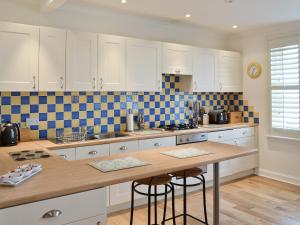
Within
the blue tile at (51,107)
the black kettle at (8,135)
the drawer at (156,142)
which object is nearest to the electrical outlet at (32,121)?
the blue tile at (51,107)

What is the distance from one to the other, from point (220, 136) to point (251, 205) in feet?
3.70

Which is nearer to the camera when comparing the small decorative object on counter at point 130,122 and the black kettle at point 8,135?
the black kettle at point 8,135

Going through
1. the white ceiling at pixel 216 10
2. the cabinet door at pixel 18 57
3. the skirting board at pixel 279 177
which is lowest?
the skirting board at pixel 279 177

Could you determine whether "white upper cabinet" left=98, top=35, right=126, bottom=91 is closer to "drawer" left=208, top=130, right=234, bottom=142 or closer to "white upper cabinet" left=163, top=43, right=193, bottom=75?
"white upper cabinet" left=163, top=43, right=193, bottom=75

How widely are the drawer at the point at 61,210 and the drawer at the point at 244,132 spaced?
319 centimetres

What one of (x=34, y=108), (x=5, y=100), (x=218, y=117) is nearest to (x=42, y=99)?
(x=34, y=108)

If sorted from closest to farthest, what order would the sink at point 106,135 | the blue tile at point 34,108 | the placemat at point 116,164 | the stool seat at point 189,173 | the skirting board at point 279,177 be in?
the placemat at point 116,164
the stool seat at point 189,173
the blue tile at point 34,108
the sink at point 106,135
the skirting board at point 279,177

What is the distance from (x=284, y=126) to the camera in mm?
4238

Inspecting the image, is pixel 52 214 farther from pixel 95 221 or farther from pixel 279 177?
pixel 279 177

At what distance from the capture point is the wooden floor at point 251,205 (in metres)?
2.98

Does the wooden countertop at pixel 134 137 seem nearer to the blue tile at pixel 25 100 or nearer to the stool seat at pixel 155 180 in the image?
the blue tile at pixel 25 100

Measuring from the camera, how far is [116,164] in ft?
6.19

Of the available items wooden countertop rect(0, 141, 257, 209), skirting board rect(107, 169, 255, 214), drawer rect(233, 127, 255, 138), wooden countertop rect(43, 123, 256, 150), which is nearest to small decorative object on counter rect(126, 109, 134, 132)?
wooden countertop rect(43, 123, 256, 150)

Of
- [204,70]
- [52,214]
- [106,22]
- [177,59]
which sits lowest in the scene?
[52,214]
